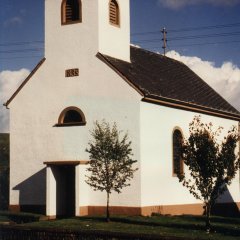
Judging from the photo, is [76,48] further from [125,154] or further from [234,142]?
[234,142]

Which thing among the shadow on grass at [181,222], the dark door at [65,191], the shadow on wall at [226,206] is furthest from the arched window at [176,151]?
the dark door at [65,191]

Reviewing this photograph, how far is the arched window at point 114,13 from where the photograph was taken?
29977 mm

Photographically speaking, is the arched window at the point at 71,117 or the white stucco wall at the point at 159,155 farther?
the arched window at the point at 71,117

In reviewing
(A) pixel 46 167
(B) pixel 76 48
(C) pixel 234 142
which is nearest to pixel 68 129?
(A) pixel 46 167

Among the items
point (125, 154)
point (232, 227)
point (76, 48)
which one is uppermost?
point (76, 48)

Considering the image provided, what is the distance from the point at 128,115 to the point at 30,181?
7245mm

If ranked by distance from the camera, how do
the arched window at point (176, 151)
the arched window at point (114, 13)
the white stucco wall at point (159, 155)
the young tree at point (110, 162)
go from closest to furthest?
the young tree at point (110, 162) → the white stucco wall at point (159, 155) → the arched window at point (114, 13) → the arched window at point (176, 151)

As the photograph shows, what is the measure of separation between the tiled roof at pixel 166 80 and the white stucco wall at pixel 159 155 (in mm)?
889

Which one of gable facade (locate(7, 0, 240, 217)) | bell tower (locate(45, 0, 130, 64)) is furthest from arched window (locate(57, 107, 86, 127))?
bell tower (locate(45, 0, 130, 64))

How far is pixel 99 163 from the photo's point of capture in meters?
25.7

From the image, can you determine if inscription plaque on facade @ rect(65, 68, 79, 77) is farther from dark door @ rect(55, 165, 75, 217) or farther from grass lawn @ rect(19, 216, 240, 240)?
grass lawn @ rect(19, 216, 240, 240)

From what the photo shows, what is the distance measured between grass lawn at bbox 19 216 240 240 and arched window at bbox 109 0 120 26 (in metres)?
11.3

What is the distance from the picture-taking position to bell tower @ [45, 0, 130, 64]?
93.9 feet

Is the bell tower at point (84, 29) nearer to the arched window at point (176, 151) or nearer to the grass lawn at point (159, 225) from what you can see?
the arched window at point (176, 151)
